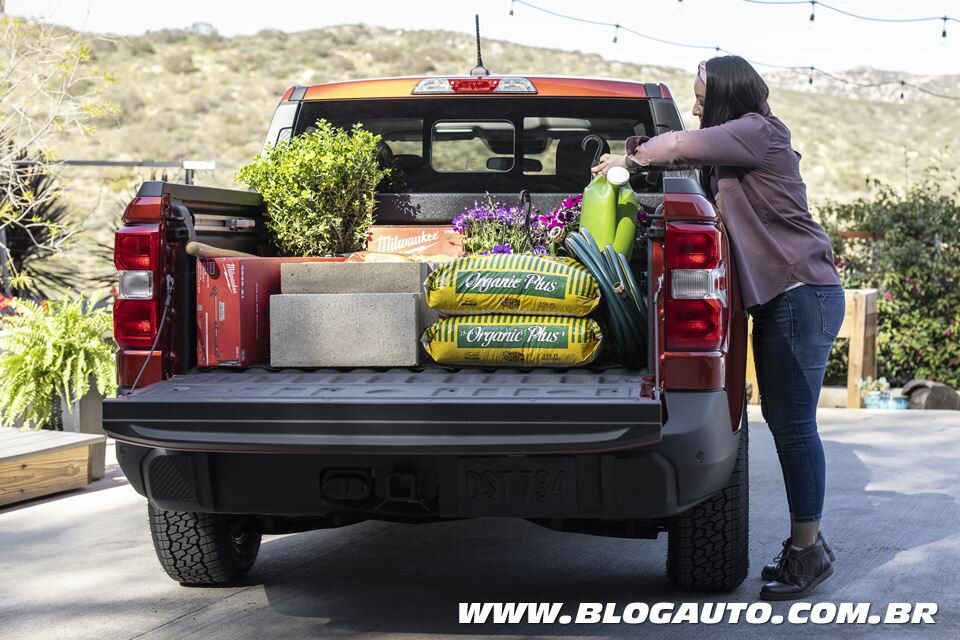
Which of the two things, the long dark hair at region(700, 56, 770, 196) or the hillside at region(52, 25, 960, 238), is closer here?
the long dark hair at region(700, 56, 770, 196)

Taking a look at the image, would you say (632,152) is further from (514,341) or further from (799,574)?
(799,574)

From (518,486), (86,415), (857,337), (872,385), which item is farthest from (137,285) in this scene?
(872,385)

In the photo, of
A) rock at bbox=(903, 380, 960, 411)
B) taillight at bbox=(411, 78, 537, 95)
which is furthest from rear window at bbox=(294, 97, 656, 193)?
rock at bbox=(903, 380, 960, 411)

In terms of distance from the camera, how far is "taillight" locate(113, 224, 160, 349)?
14.3 ft

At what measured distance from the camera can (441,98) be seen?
18.8ft

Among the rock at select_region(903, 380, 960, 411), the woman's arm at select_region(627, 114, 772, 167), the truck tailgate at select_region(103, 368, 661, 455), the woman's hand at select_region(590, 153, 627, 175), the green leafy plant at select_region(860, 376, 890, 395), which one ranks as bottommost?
the rock at select_region(903, 380, 960, 411)

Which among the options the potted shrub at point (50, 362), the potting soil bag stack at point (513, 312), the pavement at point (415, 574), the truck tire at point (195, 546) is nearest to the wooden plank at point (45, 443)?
the potted shrub at point (50, 362)

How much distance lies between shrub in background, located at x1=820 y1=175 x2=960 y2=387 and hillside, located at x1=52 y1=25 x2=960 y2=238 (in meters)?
28.7

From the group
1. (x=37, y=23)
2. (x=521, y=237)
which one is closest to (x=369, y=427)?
(x=521, y=237)

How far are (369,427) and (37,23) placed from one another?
289 inches

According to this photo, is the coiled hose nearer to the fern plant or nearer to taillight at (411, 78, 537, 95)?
taillight at (411, 78, 537, 95)

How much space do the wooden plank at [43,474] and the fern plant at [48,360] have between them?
463 mm

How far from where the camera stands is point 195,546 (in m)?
4.98

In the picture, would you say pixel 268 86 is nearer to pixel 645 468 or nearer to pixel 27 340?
pixel 27 340
